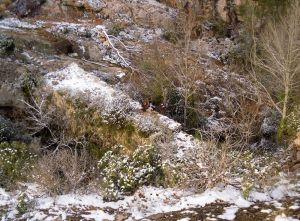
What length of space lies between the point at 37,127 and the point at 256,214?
939cm

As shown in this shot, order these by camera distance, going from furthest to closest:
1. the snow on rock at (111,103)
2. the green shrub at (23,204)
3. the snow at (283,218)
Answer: the snow on rock at (111,103) < the green shrub at (23,204) < the snow at (283,218)

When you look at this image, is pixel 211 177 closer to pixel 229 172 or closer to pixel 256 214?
pixel 229 172

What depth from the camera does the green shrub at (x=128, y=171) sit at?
12773 mm

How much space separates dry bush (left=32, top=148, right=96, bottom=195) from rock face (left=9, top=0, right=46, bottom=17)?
617 inches

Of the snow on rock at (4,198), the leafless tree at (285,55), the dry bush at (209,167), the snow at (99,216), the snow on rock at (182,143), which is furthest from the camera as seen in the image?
the leafless tree at (285,55)

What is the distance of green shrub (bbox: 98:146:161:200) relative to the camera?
503 inches

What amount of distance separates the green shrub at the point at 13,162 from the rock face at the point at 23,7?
14.2 metres

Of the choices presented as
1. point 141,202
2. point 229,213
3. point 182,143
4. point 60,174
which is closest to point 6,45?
point 60,174

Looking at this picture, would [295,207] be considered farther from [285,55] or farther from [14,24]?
[14,24]

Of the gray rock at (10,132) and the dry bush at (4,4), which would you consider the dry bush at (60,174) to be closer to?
the gray rock at (10,132)

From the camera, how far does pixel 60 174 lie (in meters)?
13.1

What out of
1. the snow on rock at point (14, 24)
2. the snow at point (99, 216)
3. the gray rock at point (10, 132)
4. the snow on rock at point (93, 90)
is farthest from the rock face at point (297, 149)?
the snow on rock at point (14, 24)

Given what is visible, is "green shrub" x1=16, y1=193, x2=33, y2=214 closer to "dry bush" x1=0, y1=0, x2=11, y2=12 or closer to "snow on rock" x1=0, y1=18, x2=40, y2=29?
"snow on rock" x1=0, y1=18, x2=40, y2=29

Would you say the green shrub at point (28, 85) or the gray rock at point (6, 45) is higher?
the gray rock at point (6, 45)
